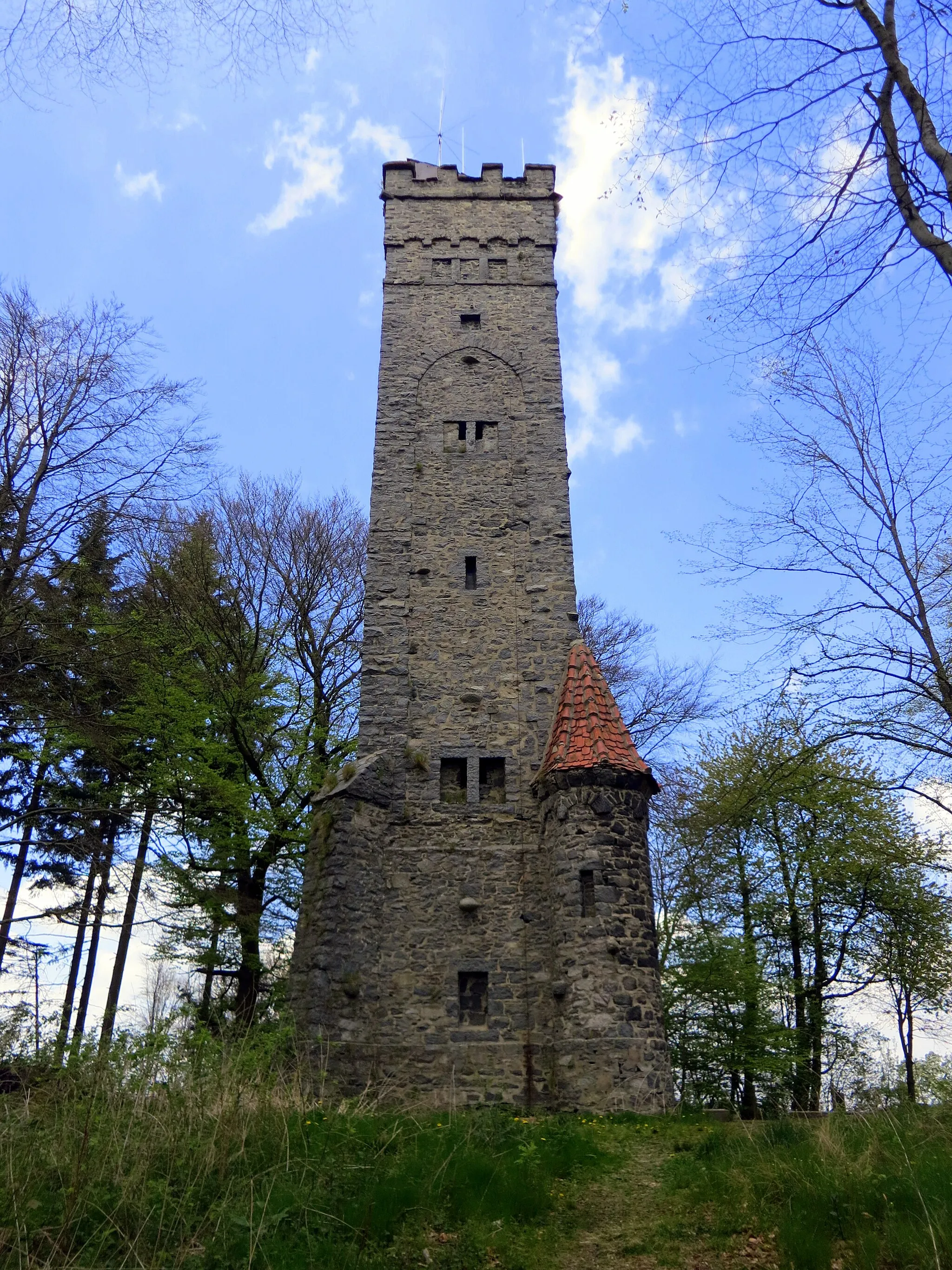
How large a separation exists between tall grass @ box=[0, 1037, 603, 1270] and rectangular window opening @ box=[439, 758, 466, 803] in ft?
17.5

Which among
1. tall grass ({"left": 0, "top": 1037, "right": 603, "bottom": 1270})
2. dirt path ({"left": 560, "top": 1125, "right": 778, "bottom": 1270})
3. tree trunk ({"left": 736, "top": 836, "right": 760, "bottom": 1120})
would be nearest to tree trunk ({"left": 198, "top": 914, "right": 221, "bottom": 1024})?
tall grass ({"left": 0, "top": 1037, "right": 603, "bottom": 1270})

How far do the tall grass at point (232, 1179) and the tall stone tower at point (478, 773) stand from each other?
3.49 metres

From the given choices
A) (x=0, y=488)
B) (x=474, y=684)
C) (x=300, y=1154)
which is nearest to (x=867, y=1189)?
(x=300, y=1154)

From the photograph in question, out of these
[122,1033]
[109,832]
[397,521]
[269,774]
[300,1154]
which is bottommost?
[300,1154]

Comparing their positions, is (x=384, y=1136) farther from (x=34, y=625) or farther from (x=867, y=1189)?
(x=34, y=625)

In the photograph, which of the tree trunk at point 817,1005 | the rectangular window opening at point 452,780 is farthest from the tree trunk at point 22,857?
the tree trunk at point 817,1005

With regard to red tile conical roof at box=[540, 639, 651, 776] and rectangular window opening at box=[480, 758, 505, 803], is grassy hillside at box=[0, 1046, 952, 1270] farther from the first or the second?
rectangular window opening at box=[480, 758, 505, 803]

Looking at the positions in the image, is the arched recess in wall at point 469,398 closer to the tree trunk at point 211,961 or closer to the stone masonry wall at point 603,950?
the stone masonry wall at point 603,950

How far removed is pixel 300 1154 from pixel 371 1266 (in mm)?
989

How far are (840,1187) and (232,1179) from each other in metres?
3.45

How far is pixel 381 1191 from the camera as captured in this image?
5.07m

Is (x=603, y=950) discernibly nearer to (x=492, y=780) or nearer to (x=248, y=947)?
(x=492, y=780)

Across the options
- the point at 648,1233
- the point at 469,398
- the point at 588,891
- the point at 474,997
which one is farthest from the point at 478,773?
the point at 648,1233

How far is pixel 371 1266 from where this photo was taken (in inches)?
176
